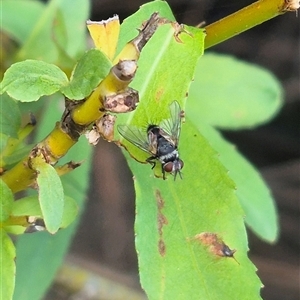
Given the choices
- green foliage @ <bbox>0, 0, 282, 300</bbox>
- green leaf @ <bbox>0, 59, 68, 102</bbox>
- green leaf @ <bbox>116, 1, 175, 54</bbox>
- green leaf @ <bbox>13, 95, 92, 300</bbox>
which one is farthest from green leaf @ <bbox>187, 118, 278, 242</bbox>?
green leaf @ <bbox>0, 59, 68, 102</bbox>

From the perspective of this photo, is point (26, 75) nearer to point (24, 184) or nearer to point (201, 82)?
point (24, 184)

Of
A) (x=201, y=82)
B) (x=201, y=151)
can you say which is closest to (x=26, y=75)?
(x=201, y=151)

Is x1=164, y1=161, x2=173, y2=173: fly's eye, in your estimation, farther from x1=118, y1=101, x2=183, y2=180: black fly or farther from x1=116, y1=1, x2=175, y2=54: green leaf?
Answer: x1=116, y1=1, x2=175, y2=54: green leaf

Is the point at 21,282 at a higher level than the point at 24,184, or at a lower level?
lower

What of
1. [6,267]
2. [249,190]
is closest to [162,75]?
[6,267]

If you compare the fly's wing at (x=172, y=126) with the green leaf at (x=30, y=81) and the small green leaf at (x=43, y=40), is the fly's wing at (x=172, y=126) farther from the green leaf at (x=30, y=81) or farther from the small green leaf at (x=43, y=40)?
the small green leaf at (x=43, y=40)

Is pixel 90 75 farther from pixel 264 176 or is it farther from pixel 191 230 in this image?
pixel 264 176
